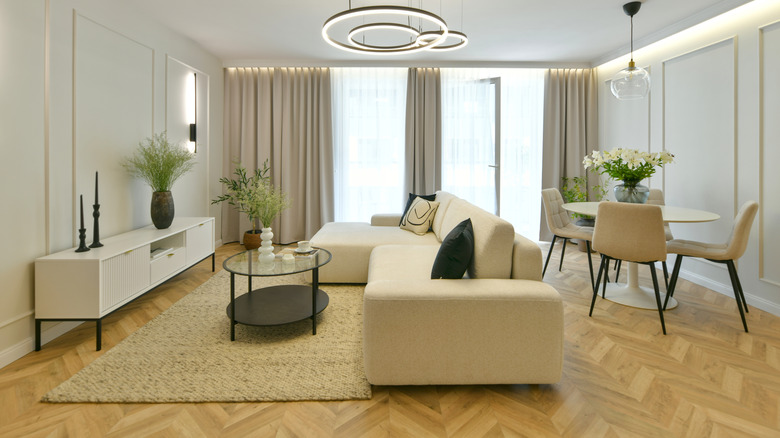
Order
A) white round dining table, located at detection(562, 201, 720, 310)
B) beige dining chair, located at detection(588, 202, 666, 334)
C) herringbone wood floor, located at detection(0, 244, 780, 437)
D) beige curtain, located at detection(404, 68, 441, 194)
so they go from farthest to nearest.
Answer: beige curtain, located at detection(404, 68, 441, 194) → white round dining table, located at detection(562, 201, 720, 310) → beige dining chair, located at detection(588, 202, 666, 334) → herringbone wood floor, located at detection(0, 244, 780, 437)

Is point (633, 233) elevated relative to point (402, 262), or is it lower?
elevated

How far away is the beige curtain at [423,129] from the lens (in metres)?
5.19

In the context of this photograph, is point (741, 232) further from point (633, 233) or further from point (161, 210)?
point (161, 210)

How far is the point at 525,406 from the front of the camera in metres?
1.73

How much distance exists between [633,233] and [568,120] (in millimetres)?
3145

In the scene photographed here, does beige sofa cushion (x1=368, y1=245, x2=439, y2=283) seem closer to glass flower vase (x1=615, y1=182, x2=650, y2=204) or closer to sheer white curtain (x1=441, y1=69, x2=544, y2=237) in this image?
glass flower vase (x1=615, y1=182, x2=650, y2=204)

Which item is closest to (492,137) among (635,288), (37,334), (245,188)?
(635,288)

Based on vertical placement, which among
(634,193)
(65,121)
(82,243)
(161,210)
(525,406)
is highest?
(65,121)

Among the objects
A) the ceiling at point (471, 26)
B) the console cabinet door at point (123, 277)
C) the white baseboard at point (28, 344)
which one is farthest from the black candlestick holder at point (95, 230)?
the ceiling at point (471, 26)

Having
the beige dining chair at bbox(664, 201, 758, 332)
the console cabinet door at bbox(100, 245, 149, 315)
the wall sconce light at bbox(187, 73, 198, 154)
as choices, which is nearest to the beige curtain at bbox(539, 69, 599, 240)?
the beige dining chair at bbox(664, 201, 758, 332)

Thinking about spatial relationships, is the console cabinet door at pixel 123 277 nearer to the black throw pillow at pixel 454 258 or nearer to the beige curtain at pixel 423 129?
the black throw pillow at pixel 454 258

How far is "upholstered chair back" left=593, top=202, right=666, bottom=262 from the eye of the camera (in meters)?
2.54

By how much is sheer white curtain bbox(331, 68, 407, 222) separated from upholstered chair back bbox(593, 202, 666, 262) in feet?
9.73

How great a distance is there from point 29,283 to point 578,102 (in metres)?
5.96
